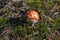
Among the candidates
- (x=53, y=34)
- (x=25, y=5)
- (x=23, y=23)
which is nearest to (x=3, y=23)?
(x=23, y=23)

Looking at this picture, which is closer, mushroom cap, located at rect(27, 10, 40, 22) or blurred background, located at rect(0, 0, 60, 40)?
blurred background, located at rect(0, 0, 60, 40)

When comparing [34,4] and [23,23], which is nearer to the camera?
[23,23]

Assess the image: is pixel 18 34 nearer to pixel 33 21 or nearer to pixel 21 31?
pixel 21 31

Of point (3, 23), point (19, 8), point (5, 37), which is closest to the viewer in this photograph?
point (5, 37)

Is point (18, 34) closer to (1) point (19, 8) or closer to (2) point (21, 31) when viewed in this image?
(2) point (21, 31)

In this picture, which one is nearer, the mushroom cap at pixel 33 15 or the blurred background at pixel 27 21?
the blurred background at pixel 27 21

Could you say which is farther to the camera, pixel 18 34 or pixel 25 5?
pixel 25 5

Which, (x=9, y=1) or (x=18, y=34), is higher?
(x=9, y=1)

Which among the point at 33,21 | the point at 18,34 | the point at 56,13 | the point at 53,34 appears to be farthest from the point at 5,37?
the point at 56,13

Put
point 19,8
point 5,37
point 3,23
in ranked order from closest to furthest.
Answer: point 5,37, point 3,23, point 19,8
